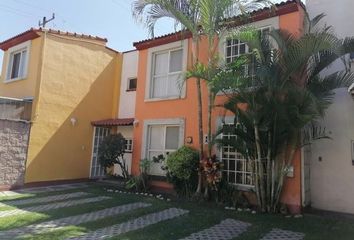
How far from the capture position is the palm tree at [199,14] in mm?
9837

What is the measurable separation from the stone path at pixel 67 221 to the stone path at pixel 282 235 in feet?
13.9

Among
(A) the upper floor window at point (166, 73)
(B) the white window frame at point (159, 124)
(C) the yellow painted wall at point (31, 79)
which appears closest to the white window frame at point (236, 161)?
(B) the white window frame at point (159, 124)

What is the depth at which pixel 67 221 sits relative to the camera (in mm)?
8047

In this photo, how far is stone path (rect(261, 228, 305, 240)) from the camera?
6996 millimetres

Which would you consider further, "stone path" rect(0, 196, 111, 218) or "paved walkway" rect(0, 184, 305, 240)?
"stone path" rect(0, 196, 111, 218)

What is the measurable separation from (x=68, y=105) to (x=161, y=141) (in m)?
5.39

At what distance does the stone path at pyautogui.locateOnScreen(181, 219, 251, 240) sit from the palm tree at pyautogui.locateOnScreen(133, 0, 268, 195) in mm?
3001

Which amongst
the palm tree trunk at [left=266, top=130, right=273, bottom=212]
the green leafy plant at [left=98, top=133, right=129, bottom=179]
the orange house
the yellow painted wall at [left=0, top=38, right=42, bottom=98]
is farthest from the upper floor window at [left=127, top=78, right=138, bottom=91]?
the palm tree trunk at [left=266, top=130, right=273, bottom=212]

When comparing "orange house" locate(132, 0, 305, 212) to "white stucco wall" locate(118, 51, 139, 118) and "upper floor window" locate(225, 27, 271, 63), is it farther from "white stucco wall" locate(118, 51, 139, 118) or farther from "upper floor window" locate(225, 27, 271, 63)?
"white stucco wall" locate(118, 51, 139, 118)

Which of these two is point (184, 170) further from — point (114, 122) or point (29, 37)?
point (29, 37)

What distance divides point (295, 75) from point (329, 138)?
2435 mm

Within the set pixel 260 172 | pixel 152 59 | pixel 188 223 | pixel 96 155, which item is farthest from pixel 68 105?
pixel 260 172

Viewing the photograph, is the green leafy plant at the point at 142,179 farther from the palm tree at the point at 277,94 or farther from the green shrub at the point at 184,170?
the palm tree at the point at 277,94

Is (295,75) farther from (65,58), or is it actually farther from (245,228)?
(65,58)
